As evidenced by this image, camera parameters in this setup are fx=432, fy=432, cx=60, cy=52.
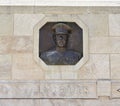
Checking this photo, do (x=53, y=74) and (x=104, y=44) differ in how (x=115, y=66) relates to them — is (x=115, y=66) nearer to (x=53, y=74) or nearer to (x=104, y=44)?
(x=104, y=44)

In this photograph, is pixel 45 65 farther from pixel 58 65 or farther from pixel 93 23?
pixel 93 23

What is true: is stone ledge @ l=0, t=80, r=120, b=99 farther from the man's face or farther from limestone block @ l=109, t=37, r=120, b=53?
the man's face

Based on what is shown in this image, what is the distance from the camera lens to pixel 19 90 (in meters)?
9.55

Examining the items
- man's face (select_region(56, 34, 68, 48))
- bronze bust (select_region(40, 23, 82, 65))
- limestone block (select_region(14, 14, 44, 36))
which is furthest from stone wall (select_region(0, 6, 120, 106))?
man's face (select_region(56, 34, 68, 48))

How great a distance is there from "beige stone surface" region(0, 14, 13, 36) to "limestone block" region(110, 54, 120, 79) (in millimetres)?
2372

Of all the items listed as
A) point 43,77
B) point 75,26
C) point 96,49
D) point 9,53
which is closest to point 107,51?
point 96,49

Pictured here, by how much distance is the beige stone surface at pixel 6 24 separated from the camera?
980cm

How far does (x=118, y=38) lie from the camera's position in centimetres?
979

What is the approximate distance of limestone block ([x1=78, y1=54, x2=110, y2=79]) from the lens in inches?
379

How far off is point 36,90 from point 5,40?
4.40 ft

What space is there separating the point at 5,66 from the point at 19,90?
2.08 ft

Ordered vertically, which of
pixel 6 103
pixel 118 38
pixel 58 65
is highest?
pixel 118 38

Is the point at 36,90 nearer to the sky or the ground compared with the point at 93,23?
nearer to the ground

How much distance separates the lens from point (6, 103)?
9539 mm
